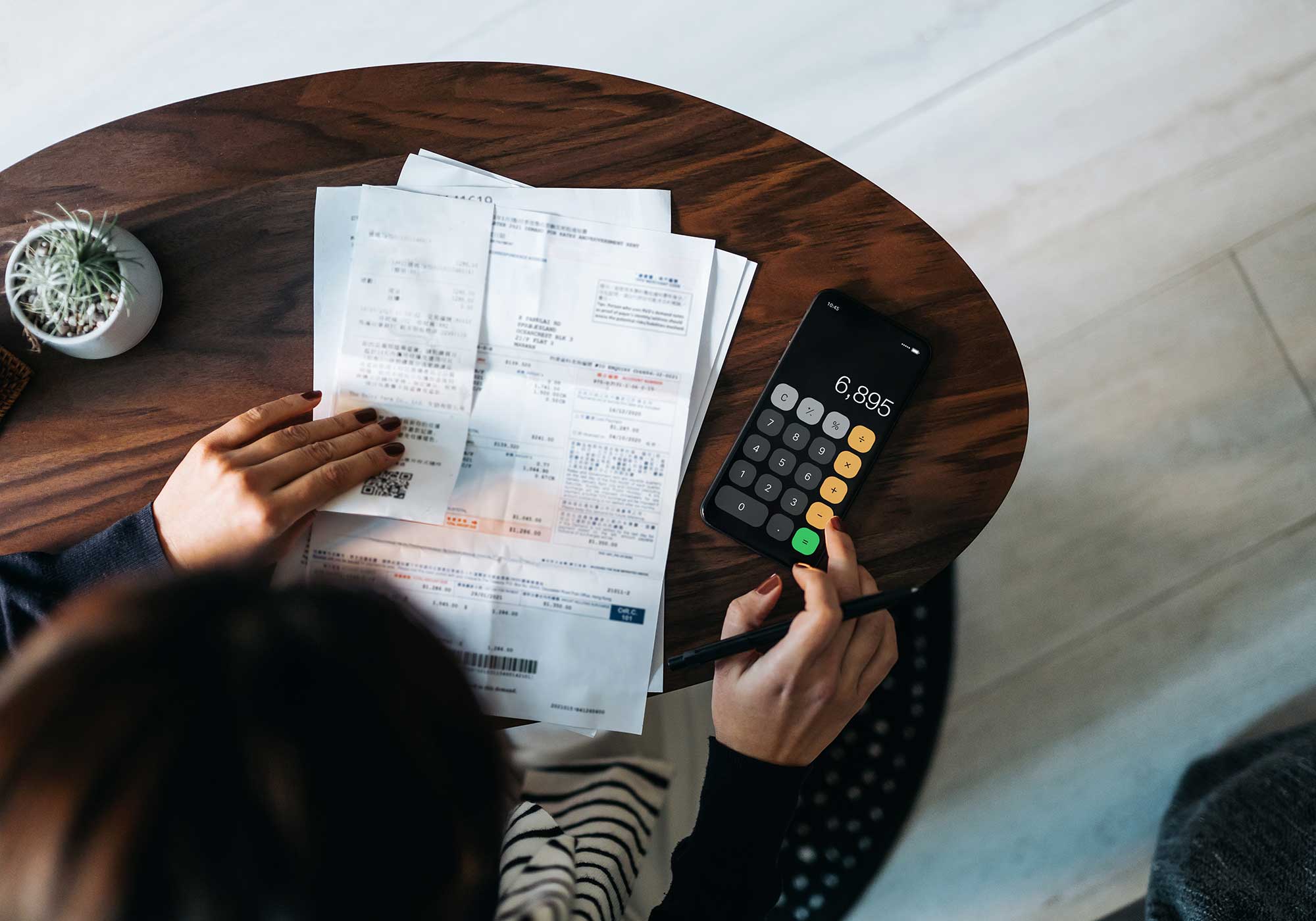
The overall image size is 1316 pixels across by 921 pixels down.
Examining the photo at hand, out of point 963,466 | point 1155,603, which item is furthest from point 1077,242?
point 963,466

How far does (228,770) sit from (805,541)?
0.39m

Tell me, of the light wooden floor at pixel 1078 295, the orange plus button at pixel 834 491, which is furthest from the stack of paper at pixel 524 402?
the light wooden floor at pixel 1078 295

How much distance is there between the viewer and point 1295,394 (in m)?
1.05

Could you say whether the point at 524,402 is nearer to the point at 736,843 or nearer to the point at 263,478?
the point at 263,478

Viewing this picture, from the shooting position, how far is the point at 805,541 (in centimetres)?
61

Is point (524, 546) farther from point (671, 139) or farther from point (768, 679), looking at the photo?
point (671, 139)

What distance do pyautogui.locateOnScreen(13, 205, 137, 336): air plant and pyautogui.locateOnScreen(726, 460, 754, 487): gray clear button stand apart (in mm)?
434

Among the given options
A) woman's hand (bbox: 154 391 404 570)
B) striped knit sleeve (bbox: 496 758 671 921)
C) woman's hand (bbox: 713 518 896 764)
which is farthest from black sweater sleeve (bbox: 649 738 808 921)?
woman's hand (bbox: 154 391 404 570)

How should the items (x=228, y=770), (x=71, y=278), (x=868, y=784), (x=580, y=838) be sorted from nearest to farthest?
(x=228, y=770) < (x=71, y=278) < (x=580, y=838) < (x=868, y=784)

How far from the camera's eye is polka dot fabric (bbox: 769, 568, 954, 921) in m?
0.88

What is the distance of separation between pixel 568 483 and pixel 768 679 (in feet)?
0.66

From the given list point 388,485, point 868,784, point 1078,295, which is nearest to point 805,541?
point 388,485

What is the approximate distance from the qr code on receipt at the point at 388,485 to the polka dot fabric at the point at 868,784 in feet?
1.70

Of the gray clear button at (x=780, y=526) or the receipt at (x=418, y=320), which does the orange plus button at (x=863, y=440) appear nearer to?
the gray clear button at (x=780, y=526)
